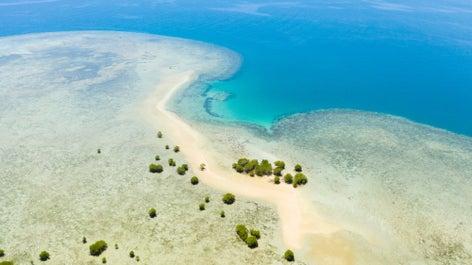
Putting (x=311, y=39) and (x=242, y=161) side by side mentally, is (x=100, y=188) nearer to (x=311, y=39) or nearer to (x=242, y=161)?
(x=242, y=161)

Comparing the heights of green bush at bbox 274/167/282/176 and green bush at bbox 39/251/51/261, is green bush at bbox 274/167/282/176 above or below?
above

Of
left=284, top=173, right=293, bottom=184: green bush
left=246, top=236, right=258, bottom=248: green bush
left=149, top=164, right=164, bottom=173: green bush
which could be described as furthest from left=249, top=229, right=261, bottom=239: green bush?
left=149, top=164, right=164, bottom=173: green bush

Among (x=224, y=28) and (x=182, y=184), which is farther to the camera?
(x=224, y=28)

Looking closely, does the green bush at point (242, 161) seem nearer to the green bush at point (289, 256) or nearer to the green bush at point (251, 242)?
the green bush at point (251, 242)

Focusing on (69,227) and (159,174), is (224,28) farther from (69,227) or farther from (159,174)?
(69,227)

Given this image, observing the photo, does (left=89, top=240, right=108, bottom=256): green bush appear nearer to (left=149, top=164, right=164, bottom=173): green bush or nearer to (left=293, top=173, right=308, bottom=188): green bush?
(left=149, top=164, right=164, bottom=173): green bush

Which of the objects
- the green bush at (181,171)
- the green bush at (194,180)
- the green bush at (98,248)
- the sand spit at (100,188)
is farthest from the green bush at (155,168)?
the green bush at (98,248)

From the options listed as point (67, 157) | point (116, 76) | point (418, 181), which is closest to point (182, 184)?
point (67, 157)
